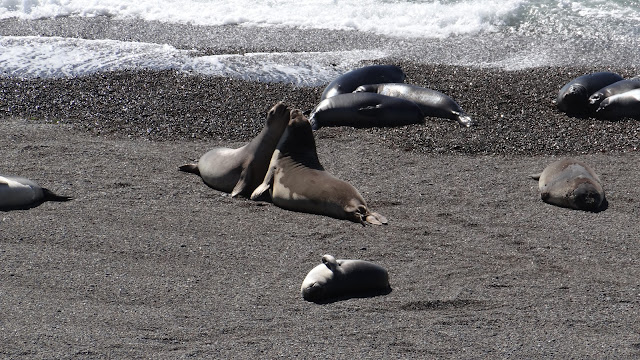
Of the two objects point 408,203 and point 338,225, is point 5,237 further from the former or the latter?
point 408,203

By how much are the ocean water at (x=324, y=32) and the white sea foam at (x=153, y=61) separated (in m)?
0.01

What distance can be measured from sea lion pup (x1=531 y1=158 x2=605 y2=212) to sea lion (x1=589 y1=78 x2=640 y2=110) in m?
2.55

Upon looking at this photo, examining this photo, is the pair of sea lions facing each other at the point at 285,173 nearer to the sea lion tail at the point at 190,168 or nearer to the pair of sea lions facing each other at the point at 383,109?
the sea lion tail at the point at 190,168

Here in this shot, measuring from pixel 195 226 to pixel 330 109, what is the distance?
3.50 meters

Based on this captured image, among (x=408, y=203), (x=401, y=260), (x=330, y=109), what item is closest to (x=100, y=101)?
→ (x=330, y=109)

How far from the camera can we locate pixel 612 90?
953 cm

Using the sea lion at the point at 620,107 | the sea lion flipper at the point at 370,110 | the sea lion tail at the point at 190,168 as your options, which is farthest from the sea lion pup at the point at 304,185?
the sea lion at the point at 620,107

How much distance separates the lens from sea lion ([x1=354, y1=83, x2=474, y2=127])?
904 cm

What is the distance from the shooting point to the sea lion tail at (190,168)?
7.11 m

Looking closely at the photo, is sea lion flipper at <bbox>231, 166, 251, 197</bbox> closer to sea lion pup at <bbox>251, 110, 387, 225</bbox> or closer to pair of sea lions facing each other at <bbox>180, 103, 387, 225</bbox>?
pair of sea lions facing each other at <bbox>180, 103, 387, 225</bbox>

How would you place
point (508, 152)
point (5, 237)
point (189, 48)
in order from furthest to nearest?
point (189, 48), point (508, 152), point (5, 237)

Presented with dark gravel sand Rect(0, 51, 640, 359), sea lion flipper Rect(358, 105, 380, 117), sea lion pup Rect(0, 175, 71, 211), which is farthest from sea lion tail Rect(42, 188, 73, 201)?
sea lion flipper Rect(358, 105, 380, 117)

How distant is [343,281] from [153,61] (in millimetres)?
7257

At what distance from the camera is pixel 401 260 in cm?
520
